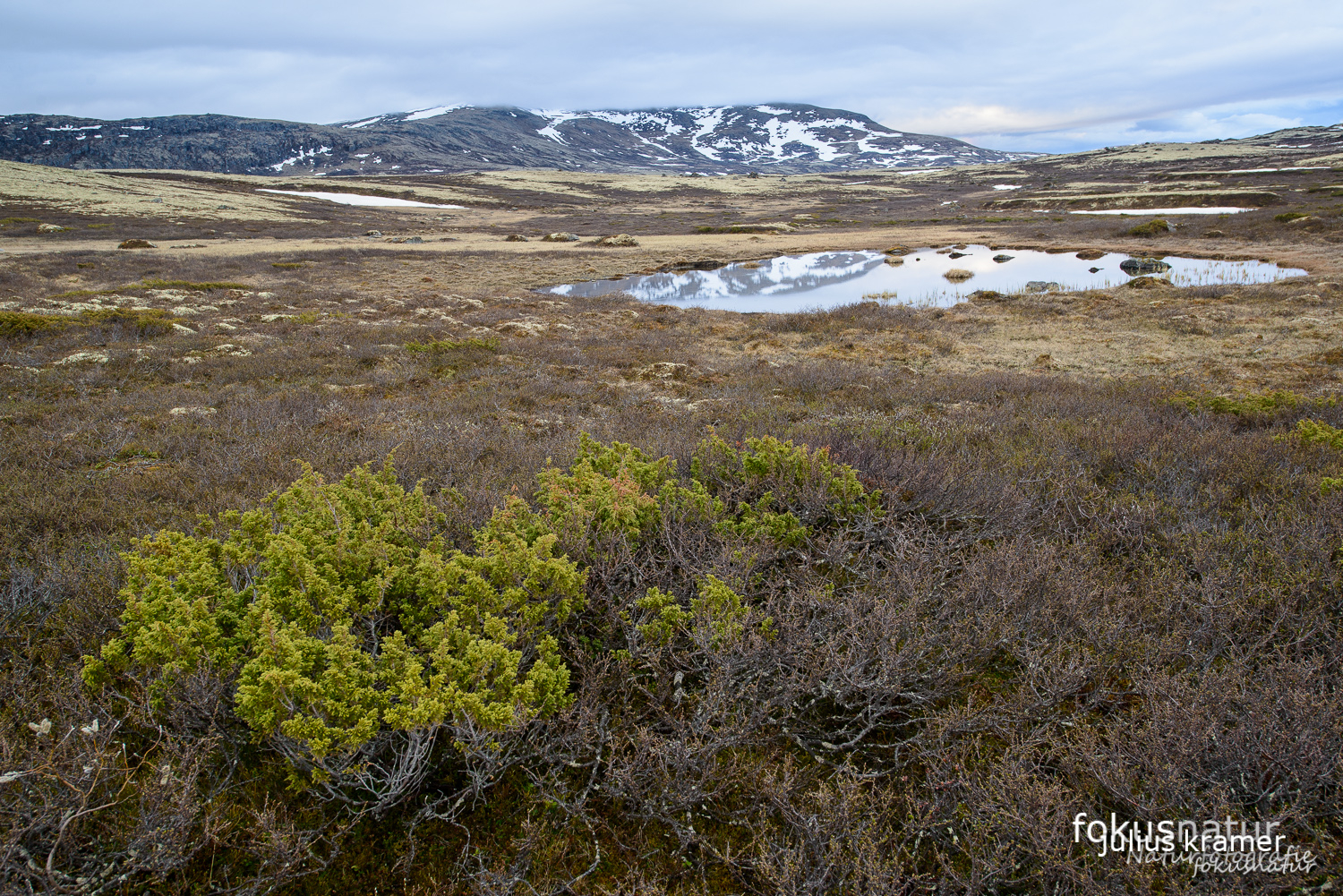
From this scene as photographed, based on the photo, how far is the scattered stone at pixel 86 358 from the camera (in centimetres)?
1105

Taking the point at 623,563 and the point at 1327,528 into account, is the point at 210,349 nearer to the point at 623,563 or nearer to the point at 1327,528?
the point at 623,563

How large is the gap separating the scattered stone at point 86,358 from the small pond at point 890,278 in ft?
52.4

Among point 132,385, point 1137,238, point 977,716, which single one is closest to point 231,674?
point 977,716

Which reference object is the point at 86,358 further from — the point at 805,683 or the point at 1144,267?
the point at 1144,267

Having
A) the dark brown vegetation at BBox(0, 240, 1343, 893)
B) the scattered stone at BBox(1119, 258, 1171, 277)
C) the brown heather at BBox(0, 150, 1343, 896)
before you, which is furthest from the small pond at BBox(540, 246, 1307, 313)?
the dark brown vegetation at BBox(0, 240, 1343, 893)

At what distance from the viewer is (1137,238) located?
33.4 metres

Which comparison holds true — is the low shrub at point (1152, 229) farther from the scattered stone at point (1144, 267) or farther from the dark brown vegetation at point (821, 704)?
the dark brown vegetation at point (821, 704)

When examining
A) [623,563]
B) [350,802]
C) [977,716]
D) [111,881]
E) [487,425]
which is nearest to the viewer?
[111,881]

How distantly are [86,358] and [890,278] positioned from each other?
88.0 feet

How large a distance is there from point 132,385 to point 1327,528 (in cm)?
1495

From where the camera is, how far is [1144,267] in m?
24.2

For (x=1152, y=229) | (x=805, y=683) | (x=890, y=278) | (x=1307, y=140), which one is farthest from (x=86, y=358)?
(x=1307, y=140)

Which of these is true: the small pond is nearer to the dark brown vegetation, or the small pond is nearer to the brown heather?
the brown heather

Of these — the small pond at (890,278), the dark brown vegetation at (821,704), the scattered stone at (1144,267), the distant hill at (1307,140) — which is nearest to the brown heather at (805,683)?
the dark brown vegetation at (821,704)
